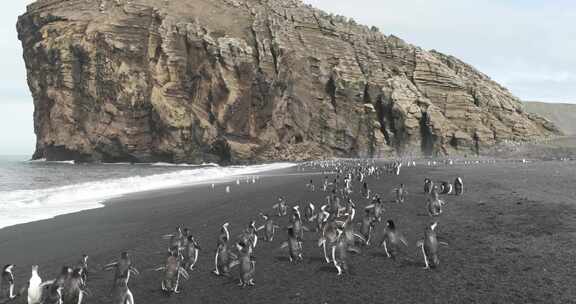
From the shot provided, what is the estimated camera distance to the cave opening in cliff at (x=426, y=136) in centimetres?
8325

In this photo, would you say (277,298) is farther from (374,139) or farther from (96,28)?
(96,28)

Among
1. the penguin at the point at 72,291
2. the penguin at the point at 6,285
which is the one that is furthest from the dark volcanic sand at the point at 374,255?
the penguin at the point at 6,285

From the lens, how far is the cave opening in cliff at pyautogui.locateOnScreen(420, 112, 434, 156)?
83250mm

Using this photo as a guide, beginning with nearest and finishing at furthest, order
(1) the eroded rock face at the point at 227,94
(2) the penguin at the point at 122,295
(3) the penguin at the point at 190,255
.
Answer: (2) the penguin at the point at 122,295
(3) the penguin at the point at 190,255
(1) the eroded rock face at the point at 227,94

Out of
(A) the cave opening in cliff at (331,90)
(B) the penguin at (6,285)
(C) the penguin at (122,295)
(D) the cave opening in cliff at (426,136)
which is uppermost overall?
(A) the cave opening in cliff at (331,90)

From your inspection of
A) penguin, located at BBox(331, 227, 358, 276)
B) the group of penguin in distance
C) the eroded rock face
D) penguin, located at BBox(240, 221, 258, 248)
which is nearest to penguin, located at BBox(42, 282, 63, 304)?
the group of penguin in distance

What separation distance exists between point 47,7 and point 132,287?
322ft

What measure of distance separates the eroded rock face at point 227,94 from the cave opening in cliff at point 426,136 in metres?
0.18

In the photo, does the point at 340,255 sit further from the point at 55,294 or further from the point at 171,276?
the point at 55,294

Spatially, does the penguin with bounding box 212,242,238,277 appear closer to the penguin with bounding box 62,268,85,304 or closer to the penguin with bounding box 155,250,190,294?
the penguin with bounding box 155,250,190,294

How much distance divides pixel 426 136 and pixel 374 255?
7654cm

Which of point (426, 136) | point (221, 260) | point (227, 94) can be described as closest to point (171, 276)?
point (221, 260)

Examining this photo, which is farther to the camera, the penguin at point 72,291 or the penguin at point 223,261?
the penguin at point 223,261

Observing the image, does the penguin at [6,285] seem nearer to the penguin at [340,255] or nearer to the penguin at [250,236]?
the penguin at [250,236]
